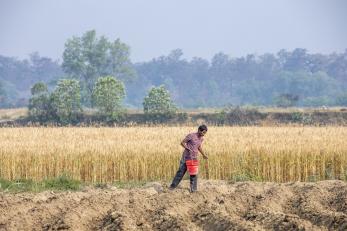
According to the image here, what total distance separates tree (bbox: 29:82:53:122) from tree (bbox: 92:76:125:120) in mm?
3438

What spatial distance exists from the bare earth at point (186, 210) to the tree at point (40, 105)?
144ft

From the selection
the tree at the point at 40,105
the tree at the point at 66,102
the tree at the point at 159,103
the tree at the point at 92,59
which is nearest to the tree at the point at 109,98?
the tree at the point at 66,102

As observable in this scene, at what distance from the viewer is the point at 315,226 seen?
13953mm

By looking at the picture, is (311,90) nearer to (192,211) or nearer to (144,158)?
(144,158)

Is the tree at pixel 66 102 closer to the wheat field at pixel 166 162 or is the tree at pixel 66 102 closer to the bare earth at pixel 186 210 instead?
the wheat field at pixel 166 162

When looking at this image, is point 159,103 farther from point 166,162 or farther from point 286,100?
point 166,162

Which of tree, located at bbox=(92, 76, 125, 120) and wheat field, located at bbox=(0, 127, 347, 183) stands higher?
tree, located at bbox=(92, 76, 125, 120)

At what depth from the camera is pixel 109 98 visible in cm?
6103

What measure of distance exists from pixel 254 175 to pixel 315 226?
10.4m

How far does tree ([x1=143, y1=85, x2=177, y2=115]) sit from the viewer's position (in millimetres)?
61125

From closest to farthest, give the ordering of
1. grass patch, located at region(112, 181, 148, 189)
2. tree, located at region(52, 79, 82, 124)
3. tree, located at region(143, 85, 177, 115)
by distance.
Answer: grass patch, located at region(112, 181, 148, 189) → tree, located at region(143, 85, 177, 115) → tree, located at region(52, 79, 82, 124)

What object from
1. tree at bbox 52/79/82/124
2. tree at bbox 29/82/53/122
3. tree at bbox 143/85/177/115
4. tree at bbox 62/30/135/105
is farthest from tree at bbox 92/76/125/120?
tree at bbox 62/30/135/105

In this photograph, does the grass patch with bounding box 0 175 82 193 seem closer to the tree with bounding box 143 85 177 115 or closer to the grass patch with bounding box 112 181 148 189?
the grass patch with bounding box 112 181 148 189

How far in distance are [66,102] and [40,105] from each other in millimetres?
3197
